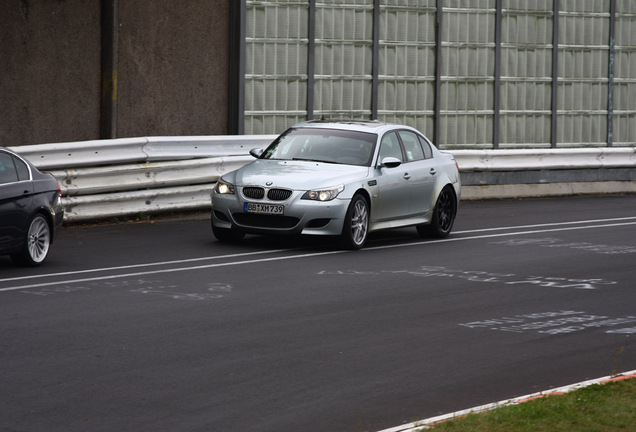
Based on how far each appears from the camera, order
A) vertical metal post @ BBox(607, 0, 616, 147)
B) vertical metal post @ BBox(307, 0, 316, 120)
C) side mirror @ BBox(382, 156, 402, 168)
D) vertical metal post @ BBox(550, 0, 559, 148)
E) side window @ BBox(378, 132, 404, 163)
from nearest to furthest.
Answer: side mirror @ BBox(382, 156, 402, 168), side window @ BBox(378, 132, 404, 163), vertical metal post @ BBox(307, 0, 316, 120), vertical metal post @ BBox(550, 0, 559, 148), vertical metal post @ BBox(607, 0, 616, 147)

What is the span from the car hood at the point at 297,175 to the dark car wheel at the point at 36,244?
9.22 ft

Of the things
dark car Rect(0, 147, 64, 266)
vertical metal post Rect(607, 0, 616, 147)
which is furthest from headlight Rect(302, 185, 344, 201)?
vertical metal post Rect(607, 0, 616, 147)

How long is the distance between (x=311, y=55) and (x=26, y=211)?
1085 cm

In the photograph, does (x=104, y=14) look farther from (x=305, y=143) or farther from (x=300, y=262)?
(x=300, y=262)

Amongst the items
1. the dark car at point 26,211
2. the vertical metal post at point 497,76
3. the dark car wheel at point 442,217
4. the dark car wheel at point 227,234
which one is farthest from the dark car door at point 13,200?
the vertical metal post at point 497,76

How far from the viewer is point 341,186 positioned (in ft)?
52.2

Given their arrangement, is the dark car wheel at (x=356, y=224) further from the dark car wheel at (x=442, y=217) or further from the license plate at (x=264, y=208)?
the dark car wheel at (x=442, y=217)

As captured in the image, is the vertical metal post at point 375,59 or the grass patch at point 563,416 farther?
the vertical metal post at point 375,59

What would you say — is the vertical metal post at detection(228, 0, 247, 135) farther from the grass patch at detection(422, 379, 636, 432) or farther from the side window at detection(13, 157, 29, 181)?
the grass patch at detection(422, 379, 636, 432)

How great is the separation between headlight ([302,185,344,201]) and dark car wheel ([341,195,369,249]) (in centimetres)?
25

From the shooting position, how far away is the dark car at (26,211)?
44.2 ft

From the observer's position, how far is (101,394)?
798cm

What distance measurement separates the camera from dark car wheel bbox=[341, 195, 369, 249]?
52.1ft

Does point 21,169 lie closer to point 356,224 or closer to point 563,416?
point 356,224
